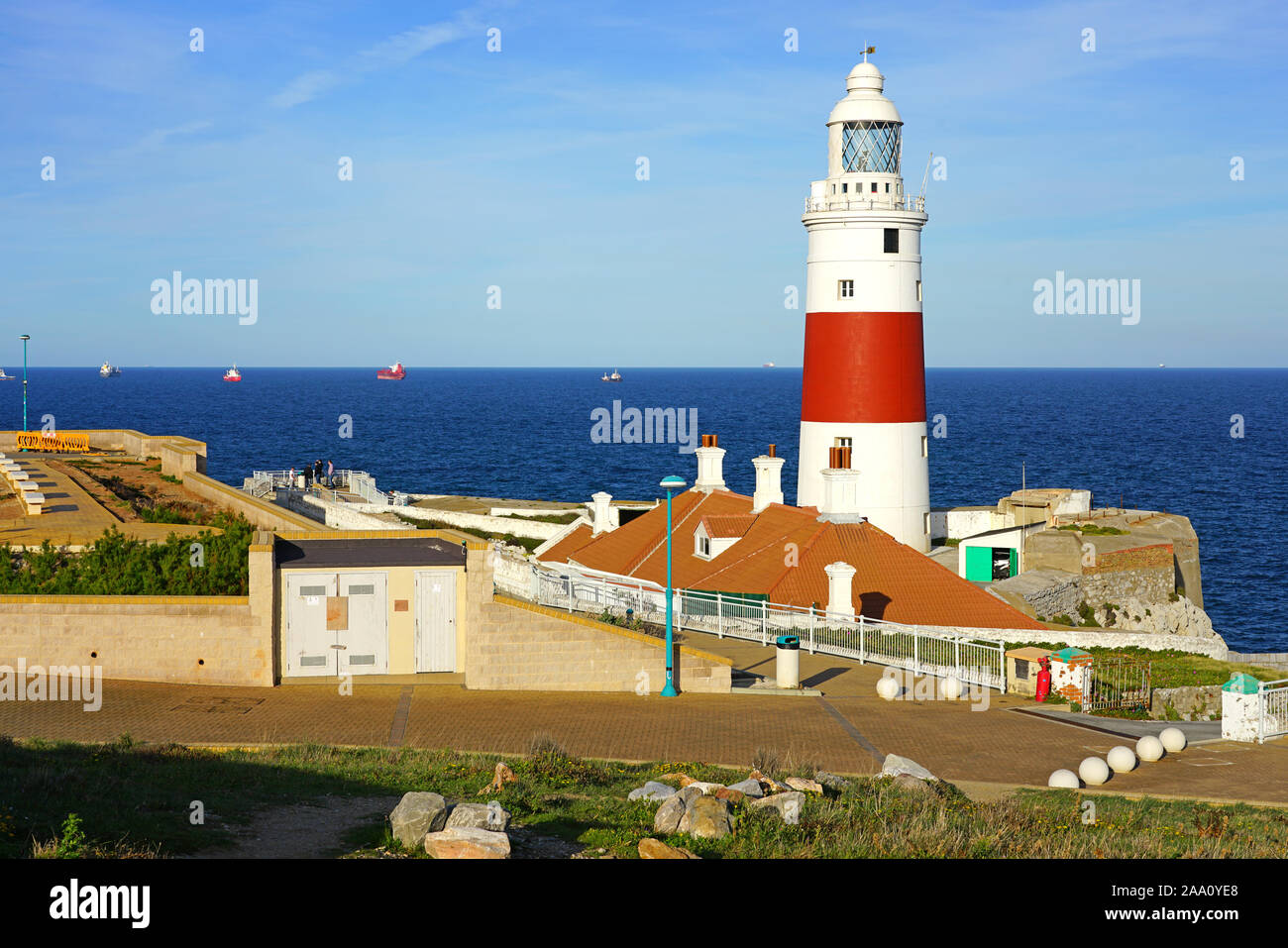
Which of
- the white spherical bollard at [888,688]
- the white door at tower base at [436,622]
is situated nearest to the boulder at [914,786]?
the white spherical bollard at [888,688]

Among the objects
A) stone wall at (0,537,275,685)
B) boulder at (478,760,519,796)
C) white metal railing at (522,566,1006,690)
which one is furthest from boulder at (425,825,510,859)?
white metal railing at (522,566,1006,690)

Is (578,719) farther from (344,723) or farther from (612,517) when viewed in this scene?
(612,517)

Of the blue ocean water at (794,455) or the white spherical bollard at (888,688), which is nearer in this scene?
the white spherical bollard at (888,688)

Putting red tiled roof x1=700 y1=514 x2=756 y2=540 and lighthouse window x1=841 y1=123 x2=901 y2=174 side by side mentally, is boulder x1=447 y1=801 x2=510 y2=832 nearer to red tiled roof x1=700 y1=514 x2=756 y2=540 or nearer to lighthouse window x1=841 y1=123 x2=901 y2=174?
red tiled roof x1=700 y1=514 x2=756 y2=540

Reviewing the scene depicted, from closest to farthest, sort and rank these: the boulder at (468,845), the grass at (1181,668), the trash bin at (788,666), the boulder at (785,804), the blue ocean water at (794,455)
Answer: the boulder at (468,845), the boulder at (785,804), the trash bin at (788,666), the grass at (1181,668), the blue ocean water at (794,455)

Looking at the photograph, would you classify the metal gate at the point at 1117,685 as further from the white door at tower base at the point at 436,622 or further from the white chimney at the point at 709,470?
the white chimney at the point at 709,470

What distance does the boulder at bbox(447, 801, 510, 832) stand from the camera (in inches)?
454

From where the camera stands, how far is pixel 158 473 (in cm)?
4406

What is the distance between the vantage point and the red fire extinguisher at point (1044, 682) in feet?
75.9

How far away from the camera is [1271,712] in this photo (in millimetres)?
20094

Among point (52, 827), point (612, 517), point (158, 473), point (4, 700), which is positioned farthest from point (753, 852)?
point (158, 473)

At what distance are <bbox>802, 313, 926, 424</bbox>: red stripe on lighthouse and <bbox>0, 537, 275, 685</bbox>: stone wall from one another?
1932 centimetres

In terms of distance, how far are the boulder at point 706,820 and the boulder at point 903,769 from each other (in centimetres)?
409
